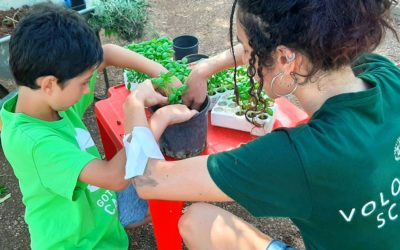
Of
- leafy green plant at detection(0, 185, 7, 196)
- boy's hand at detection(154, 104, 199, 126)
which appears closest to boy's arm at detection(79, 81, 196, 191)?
boy's hand at detection(154, 104, 199, 126)

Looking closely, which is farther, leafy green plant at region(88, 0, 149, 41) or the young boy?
leafy green plant at region(88, 0, 149, 41)

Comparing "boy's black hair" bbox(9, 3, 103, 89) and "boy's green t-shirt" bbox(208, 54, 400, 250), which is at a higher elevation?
"boy's black hair" bbox(9, 3, 103, 89)

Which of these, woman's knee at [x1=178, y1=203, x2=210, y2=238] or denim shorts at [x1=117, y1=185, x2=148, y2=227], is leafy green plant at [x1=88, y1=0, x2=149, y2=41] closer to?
denim shorts at [x1=117, y1=185, x2=148, y2=227]

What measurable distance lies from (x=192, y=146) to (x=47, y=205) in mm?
600

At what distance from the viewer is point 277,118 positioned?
1.93 metres

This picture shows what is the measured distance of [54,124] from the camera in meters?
1.60

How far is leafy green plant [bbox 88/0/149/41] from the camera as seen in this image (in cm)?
301

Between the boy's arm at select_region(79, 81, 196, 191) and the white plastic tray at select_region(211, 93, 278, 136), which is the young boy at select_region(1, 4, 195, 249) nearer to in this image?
the boy's arm at select_region(79, 81, 196, 191)

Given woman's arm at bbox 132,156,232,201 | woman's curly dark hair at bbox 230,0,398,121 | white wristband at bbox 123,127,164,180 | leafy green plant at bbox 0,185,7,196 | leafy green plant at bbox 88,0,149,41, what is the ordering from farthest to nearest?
leafy green plant at bbox 88,0,149,41 < leafy green plant at bbox 0,185,7,196 < white wristband at bbox 123,127,164,180 < woman's arm at bbox 132,156,232,201 < woman's curly dark hair at bbox 230,0,398,121

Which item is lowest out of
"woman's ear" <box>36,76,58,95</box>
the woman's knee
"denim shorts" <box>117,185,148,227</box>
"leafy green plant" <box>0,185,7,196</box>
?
"leafy green plant" <box>0,185,7,196</box>

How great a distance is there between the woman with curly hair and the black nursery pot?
0.27 m

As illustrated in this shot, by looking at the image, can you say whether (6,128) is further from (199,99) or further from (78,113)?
(199,99)

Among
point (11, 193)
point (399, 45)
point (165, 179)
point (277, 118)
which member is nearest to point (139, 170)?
point (165, 179)

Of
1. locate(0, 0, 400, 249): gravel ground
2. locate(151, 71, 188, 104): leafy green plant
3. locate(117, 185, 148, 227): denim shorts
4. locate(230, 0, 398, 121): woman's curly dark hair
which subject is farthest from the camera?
locate(0, 0, 400, 249): gravel ground
